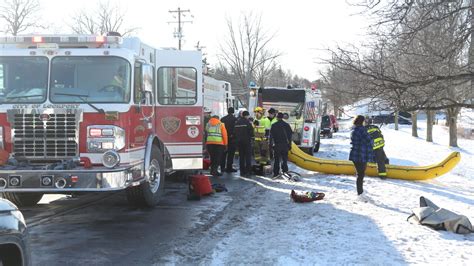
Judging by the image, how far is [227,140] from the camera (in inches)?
543

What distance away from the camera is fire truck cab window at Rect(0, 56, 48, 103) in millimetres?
7578

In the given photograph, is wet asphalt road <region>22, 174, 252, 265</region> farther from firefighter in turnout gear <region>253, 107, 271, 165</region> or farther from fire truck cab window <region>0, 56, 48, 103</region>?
firefighter in turnout gear <region>253, 107, 271, 165</region>

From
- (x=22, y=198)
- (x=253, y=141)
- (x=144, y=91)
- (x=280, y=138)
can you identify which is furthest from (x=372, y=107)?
(x=22, y=198)

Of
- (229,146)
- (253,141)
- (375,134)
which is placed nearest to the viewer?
(375,134)

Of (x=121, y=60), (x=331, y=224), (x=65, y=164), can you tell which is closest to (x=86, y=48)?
(x=121, y=60)

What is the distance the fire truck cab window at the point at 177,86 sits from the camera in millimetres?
9633

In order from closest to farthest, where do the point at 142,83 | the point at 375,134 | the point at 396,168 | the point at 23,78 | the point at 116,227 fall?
the point at 116,227 → the point at 23,78 → the point at 142,83 → the point at 396,168 → the point at 375,134

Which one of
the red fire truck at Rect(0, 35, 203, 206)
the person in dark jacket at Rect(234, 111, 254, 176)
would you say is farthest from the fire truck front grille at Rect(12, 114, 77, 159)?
the person in dark jacket at Rect(234, 111, 254, 176)

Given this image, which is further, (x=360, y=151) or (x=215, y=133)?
(x=215, y=133)

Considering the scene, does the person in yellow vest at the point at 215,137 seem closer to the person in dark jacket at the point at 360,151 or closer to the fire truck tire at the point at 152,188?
the fire truck tire at the point at 152,188

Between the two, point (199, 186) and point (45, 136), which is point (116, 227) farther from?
point (199, 186)

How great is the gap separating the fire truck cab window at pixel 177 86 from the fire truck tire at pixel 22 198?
2.99m

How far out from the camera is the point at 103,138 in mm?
7320

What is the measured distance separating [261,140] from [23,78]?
25.1ft
